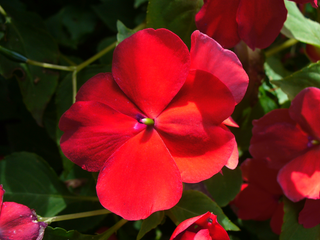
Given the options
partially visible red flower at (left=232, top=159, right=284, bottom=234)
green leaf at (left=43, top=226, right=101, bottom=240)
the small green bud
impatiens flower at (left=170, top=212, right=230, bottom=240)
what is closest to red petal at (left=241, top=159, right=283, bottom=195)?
partially visible red flower at (left=232, top=159, right=284, bottom=234)

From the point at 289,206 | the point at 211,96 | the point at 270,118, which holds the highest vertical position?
the point at 211,96

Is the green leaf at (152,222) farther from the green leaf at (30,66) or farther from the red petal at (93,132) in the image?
the green leaf at (30,66)

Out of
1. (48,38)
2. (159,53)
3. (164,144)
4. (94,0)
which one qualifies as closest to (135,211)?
(164,144)

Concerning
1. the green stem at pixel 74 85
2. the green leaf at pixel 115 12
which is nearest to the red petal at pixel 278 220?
the green stem at pixel 74 85

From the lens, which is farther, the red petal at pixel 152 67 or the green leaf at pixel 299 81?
the green leaf at pixel 299 81

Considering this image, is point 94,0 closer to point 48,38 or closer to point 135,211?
point 48,38

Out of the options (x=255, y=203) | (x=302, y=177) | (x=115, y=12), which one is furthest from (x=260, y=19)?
(x=115, y=12)
